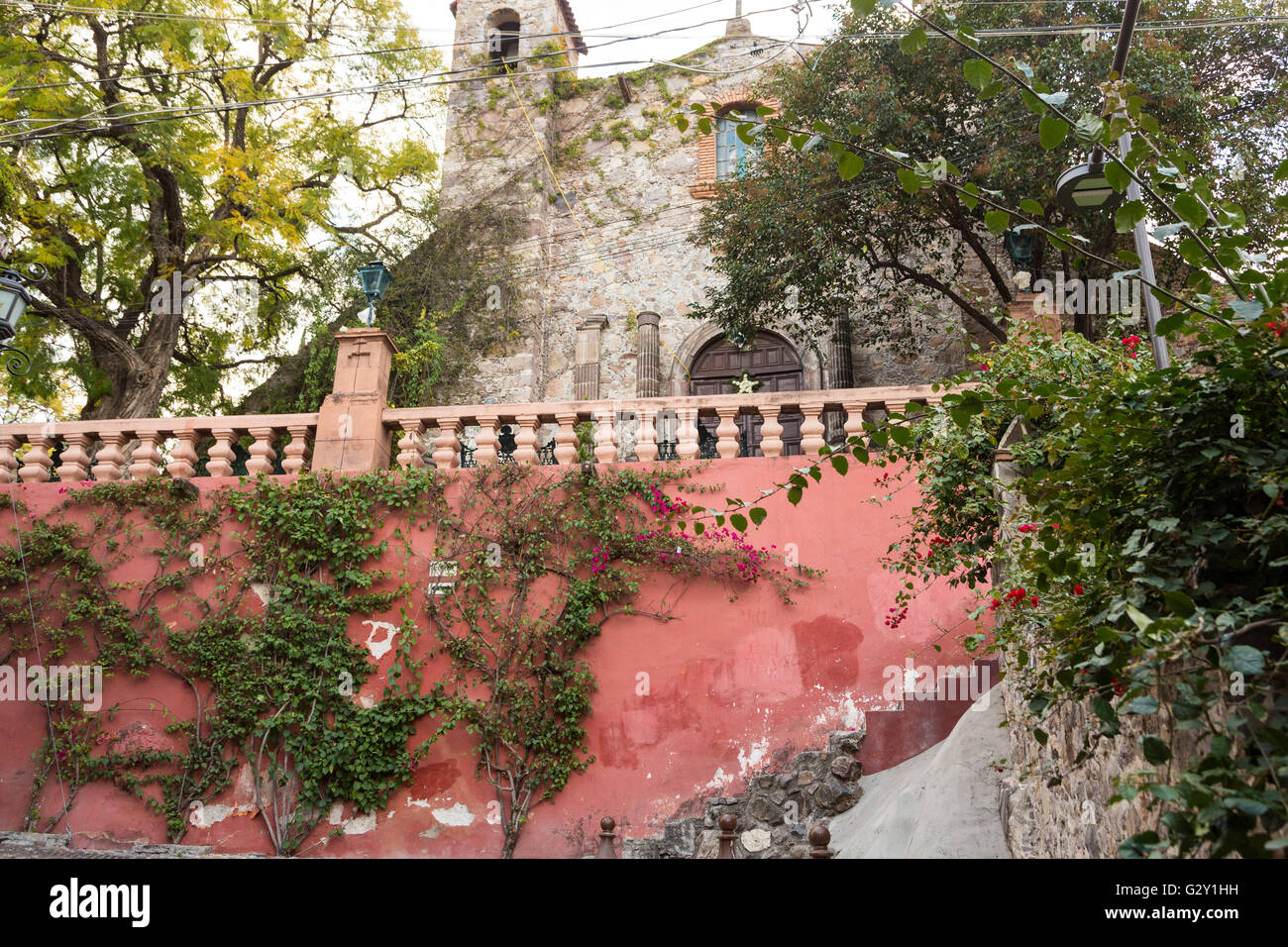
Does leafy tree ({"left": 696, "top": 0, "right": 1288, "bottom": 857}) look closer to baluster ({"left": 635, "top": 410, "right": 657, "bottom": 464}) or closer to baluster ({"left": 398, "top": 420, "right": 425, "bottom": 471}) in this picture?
baluster ({"left": 635, "top": 410, "right": 657, "bottom": 464})

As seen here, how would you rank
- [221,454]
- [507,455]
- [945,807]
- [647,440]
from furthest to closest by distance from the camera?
[507,455] < [221,454] < [647,440] < [945,807]

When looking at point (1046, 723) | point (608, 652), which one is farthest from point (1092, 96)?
point (1046, 723)

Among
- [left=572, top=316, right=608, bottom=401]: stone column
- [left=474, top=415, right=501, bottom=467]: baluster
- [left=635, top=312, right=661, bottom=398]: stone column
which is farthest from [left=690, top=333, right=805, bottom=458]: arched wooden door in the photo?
[left=474, top=415, right=501, bottom=467]: baluster

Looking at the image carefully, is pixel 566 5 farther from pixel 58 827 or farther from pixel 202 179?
pixel 58 827

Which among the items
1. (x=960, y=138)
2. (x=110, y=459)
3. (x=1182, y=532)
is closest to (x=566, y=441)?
(x=110, y=459)

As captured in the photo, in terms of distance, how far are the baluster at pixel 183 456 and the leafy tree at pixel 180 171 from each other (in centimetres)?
382

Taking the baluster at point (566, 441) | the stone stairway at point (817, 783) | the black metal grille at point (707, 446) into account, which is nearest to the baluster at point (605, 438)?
the baluster at point (566, 441)

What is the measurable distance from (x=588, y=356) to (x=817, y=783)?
9.90m

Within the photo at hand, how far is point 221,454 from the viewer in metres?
7.86

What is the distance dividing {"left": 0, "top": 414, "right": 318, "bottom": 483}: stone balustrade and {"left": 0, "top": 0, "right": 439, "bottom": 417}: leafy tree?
3.14 metres

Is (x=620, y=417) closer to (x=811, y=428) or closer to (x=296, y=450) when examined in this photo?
(x=811, y=428)

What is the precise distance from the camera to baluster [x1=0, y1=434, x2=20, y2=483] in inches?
313

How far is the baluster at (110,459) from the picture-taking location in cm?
784
